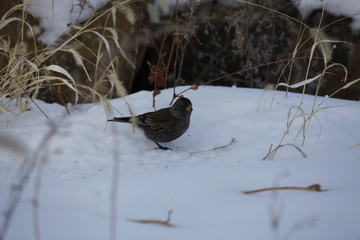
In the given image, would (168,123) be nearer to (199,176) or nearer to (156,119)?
(156,119)

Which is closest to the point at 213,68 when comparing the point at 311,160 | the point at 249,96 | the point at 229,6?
the point at 229,6

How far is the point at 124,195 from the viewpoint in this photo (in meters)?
2.26

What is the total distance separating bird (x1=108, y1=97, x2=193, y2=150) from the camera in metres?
3.74

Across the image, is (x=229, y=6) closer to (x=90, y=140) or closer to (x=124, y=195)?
(x=90, y=140)

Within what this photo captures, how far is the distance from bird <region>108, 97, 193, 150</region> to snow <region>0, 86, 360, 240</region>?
4.2 inches

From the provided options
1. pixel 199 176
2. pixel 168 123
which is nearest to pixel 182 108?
pixel 168 123

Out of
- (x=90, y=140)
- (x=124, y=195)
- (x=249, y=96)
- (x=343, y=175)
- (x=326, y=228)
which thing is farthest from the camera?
(x=249, y=96)

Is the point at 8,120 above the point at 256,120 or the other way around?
the other way around

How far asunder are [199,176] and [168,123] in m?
1.33

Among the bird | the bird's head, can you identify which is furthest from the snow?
the bird's head

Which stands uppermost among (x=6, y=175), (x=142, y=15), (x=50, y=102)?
(x=142, y=15)

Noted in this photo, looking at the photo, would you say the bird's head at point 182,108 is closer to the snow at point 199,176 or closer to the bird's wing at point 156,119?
the bird's wing at point 156,119

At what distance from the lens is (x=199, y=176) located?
2527 millimetres

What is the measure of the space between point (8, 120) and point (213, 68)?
2707 millimetres
